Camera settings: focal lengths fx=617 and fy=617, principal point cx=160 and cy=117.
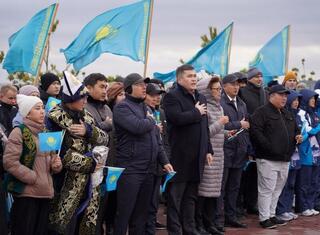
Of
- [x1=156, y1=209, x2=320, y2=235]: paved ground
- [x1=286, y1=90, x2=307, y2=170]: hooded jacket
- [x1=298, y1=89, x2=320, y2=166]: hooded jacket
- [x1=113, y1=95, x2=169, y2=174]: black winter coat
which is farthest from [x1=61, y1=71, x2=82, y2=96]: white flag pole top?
[x1=298, y1=89, x2=320, y2=166]: hooded jacket

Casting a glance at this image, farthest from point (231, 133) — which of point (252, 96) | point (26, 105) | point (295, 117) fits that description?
point (26, 105)

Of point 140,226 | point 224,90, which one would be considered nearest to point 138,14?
point 224,90

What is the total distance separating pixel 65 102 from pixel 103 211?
1.71m

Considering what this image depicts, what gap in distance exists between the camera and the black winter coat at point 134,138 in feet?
22.2

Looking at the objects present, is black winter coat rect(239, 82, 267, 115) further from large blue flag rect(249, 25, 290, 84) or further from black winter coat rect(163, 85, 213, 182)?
large blue flag rect(249, 25, 290, 84)

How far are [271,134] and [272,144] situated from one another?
156 millimetres

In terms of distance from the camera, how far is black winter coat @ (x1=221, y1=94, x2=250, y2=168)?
8688 millimetres

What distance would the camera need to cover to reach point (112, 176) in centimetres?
658

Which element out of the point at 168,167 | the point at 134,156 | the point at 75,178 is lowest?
the point at 75,178

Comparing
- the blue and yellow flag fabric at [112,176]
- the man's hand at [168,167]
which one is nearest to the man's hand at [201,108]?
the man's hand at [168,167]

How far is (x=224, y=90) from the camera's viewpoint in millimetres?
9016

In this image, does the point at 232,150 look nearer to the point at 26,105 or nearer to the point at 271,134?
the point at 271,134

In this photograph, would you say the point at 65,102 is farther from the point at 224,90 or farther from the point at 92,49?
the point at 92,49

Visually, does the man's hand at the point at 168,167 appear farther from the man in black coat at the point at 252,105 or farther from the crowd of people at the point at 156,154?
the man in black coat at the point at 252,105
